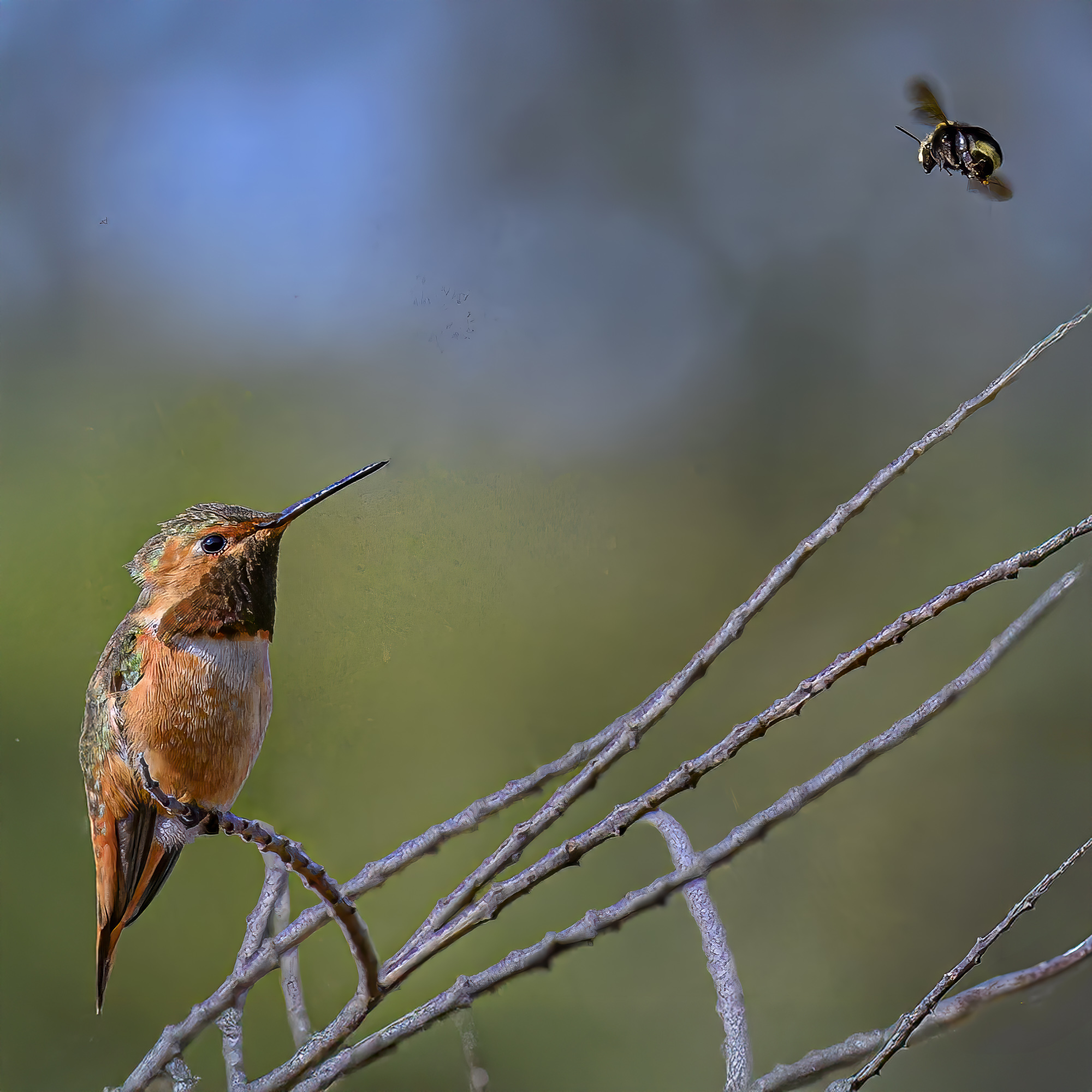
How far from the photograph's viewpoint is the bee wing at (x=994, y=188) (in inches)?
57.1

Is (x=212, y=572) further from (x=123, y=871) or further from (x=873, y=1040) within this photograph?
(x=873, y=1040)

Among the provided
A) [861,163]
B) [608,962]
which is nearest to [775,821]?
[608,962]

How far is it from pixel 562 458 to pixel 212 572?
50cm

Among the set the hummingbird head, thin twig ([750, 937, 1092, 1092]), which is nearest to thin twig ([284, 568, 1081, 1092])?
thin twig ([750, 937, 1092, 1092])

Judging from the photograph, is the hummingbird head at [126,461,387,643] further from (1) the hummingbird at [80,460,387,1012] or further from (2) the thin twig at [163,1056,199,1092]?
(2) the thin twig at [163,1056,199,1092]

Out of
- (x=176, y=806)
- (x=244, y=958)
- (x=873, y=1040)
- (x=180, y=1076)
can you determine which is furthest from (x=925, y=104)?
(x=180, y=1076)

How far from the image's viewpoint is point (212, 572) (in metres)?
1.28

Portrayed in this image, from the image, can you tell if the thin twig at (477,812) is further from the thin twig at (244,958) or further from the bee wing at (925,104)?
the bee wing at (925,104)

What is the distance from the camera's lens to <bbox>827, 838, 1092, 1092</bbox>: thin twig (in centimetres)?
116

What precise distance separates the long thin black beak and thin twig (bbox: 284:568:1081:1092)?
2.08ft

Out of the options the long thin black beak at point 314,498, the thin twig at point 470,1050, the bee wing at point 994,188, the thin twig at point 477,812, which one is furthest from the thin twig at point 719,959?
the bee wing at point 994,188

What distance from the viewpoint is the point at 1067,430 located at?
56.5 inches

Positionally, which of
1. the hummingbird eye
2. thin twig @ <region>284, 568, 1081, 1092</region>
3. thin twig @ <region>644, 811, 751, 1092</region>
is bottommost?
thin twig @ <region>644, 811, 751, 1092</region>

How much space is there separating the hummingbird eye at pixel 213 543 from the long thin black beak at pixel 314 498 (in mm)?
47
